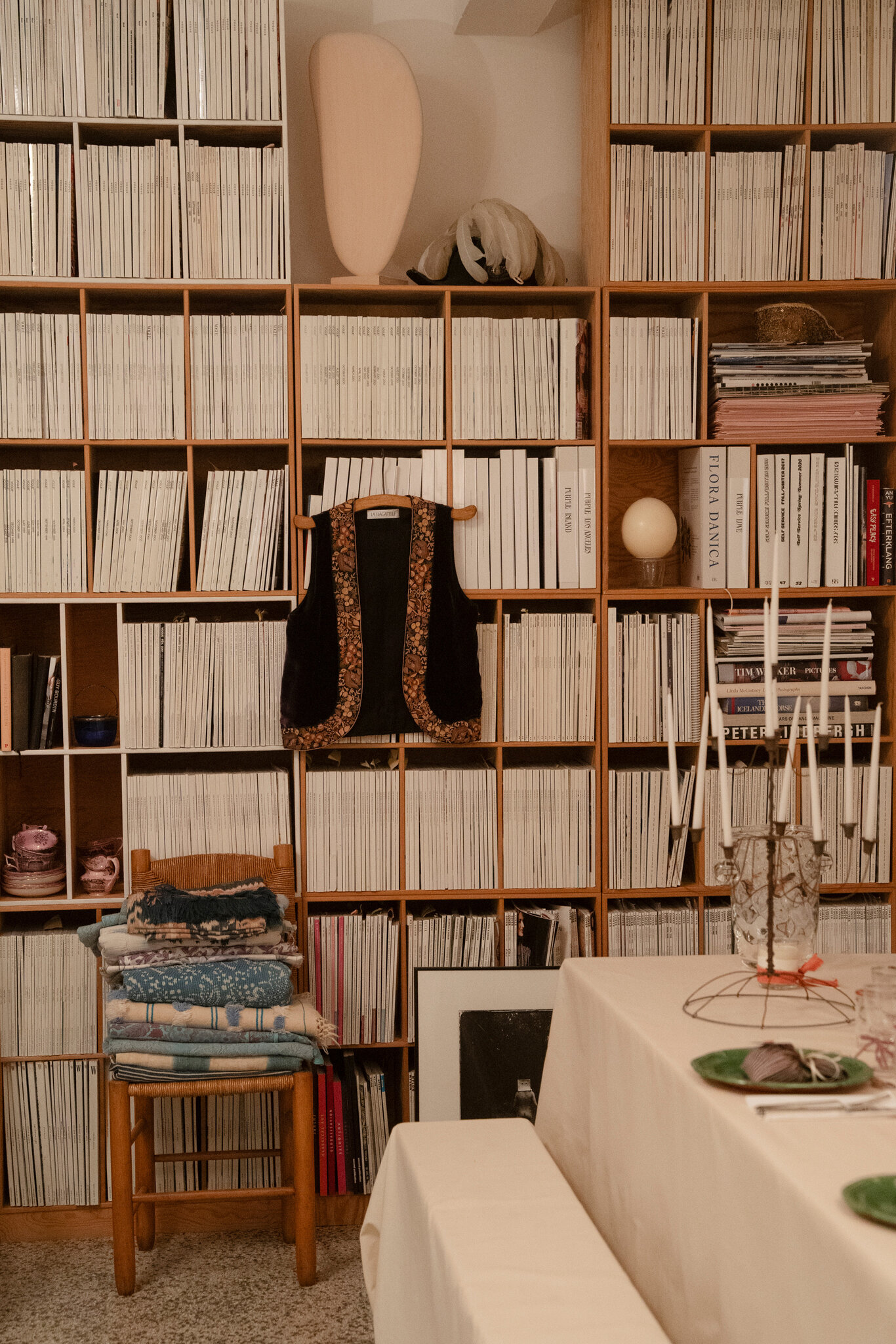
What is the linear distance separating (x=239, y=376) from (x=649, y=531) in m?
1.12

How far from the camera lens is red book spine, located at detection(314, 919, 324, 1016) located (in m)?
2.94

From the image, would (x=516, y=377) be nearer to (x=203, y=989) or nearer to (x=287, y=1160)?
(x=203, y=989)

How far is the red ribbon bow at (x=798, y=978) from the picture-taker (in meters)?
1.88

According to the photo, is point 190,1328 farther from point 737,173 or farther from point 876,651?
point 737,173

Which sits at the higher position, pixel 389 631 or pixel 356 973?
pixel 389 631

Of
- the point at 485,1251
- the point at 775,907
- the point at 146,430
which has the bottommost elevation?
the point at 485,1251

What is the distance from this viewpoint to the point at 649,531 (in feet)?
9.69

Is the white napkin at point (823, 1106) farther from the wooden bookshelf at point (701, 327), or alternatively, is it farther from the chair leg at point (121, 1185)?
the chair leg at point (121, 1185)

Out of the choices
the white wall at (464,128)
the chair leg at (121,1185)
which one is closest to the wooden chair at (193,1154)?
the chair leg at (121,1185)

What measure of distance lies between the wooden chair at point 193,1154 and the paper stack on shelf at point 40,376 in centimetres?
110

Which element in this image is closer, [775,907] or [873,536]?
[775,907]

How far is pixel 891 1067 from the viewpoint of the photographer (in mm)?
1499

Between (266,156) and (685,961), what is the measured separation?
7.07 feet

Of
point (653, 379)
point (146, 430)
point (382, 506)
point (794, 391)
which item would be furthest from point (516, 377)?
point (146, 430)
